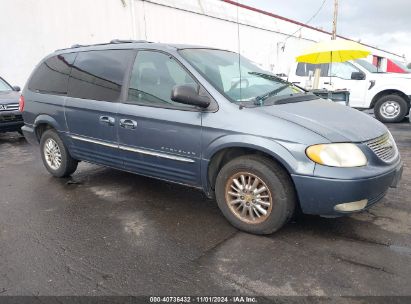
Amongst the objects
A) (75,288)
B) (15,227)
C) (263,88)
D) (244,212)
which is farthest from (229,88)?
(15,227)

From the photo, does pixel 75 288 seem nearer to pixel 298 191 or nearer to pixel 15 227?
pixel 15 227

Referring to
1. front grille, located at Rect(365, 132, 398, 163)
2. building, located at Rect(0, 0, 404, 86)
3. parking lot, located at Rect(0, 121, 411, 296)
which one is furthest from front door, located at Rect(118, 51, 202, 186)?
building, located at Rect(0, 0, 404, 86)

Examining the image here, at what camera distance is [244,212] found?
3555mm

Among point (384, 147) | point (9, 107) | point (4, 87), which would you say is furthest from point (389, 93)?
point (4, 87)

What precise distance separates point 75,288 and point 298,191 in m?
1.87

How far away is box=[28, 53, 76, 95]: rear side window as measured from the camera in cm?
497

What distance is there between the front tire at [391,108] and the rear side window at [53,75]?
826 centimetres

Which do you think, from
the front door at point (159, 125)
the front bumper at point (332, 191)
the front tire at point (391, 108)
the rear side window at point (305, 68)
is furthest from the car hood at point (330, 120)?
the rear side window at point (305, 68)

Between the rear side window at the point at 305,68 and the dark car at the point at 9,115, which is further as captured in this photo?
the rear side window at the point at 305,68

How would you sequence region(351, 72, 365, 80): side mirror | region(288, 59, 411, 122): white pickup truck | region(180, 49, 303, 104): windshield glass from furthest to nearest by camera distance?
region(351, 72, 365, 80): side mirror
region(288, 59, 411, 122): white pickup truck
region(180, 49, 303, 104): windshield glass

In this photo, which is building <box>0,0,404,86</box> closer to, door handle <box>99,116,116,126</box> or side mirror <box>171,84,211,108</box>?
door handle <box>99,116,116,126</box>

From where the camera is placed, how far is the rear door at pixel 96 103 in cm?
431

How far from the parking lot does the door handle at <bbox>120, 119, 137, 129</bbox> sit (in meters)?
0.89

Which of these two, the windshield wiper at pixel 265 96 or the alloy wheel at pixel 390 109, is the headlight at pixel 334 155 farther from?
the alloy wheel at pixel 390 109
